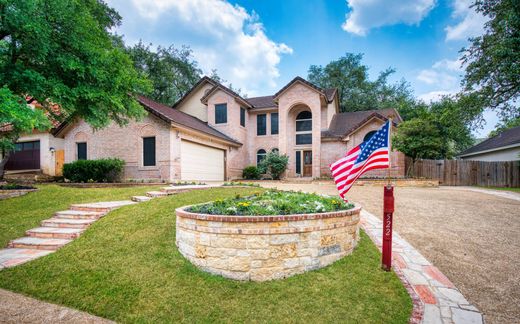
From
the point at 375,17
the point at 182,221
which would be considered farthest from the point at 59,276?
the point at 375,17

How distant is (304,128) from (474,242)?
16.4m

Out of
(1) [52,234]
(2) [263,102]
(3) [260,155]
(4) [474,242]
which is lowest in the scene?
(4) [474,242]

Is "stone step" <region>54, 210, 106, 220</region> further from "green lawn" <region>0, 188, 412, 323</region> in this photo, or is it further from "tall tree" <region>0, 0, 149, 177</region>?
"tall tree" <region>0, 0, 149, 177</region>

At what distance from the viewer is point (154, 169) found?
13.8 metres

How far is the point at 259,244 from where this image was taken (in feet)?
12.1

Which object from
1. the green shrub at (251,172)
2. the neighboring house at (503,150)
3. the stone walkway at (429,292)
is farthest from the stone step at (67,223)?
the neighboring house at (503,150)

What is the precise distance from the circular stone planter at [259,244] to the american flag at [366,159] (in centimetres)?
87

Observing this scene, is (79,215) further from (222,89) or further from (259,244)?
(222,89)

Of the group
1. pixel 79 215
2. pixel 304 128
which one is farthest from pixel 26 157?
pixel 304 128

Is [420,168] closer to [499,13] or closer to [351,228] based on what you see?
[499,13]

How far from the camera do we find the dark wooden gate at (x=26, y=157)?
18.5 meters

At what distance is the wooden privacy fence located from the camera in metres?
16.1

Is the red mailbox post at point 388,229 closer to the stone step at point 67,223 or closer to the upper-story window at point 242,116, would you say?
the stone step at point 67,223

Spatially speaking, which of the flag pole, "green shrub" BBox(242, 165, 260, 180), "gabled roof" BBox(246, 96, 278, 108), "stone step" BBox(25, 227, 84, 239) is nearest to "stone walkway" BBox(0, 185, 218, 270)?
"stone step" BBox(25, 227, 84, 239)
